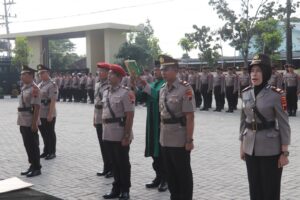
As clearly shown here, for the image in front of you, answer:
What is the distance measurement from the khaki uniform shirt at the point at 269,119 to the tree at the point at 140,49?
107 ft

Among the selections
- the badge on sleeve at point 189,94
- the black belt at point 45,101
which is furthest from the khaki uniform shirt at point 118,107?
the black belt at point 45,101

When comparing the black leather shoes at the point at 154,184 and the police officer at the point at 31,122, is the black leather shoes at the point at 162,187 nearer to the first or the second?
the black leather shoes at the point at 154,184

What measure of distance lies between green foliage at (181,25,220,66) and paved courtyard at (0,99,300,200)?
16.8 m

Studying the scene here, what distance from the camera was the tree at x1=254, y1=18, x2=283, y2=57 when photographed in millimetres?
25281

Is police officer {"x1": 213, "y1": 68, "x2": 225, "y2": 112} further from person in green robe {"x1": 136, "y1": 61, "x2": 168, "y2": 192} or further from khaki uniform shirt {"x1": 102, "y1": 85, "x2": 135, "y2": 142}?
khaki uniform shirt {"x1": 102, "y1": 85, "x2": 135, "y2": 142}

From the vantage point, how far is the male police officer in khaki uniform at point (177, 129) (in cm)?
473

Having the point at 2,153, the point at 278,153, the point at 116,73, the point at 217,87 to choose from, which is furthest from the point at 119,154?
the point at 217,87

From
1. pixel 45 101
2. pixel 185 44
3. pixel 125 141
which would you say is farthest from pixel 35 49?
pixel 125 141

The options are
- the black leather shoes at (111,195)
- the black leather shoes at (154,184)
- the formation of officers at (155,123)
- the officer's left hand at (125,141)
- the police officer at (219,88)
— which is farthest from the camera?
the police officer at (219,88)

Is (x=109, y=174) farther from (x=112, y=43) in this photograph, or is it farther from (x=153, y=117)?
(x=112, y=43)

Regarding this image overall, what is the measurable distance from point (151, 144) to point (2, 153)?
14.5 ft

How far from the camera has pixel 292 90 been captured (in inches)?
586

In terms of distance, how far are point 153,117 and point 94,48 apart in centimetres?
3541

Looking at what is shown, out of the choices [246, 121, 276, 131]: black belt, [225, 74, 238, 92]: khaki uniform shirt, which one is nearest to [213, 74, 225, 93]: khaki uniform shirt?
[225, 74, 238, 92]: khaki uniform shirt
